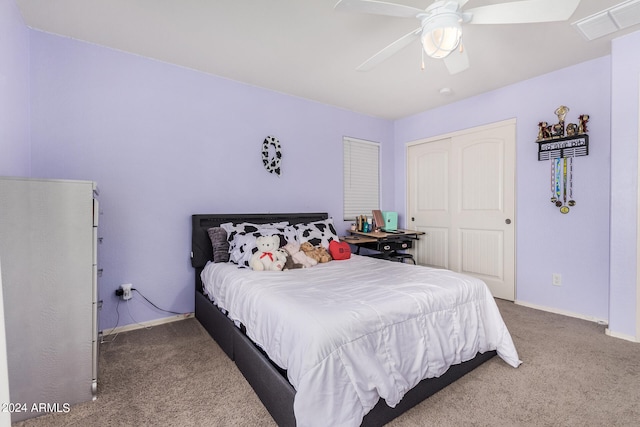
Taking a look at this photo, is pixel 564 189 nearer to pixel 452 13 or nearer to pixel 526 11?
pixel 526 11

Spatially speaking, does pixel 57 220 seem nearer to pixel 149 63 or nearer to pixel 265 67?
pixel 149 63

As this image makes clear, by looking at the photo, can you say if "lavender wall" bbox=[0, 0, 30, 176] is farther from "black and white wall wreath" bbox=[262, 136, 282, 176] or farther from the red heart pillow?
the red heart pillow

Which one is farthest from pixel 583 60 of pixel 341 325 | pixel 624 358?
pixel 341 325

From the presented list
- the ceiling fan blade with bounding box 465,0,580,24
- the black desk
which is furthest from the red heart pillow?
the ceiling fan blade with bounding box 465,0,580,24

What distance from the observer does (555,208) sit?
3049mm

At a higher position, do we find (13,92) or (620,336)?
(13,92)

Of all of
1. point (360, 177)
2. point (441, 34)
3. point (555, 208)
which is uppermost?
point (441, 34)

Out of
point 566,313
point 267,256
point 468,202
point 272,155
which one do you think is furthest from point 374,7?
point 566,313

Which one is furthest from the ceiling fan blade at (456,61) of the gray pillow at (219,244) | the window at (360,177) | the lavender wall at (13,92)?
the lavender wall at (13,92)

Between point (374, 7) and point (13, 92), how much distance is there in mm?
2320

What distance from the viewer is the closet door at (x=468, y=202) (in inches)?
135

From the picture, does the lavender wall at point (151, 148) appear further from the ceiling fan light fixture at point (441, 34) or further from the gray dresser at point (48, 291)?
the ceiling fan light fixture at point (441, 34)

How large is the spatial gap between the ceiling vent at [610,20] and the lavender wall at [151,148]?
2.67 m

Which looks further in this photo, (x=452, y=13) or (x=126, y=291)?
(x=126, y=291)
